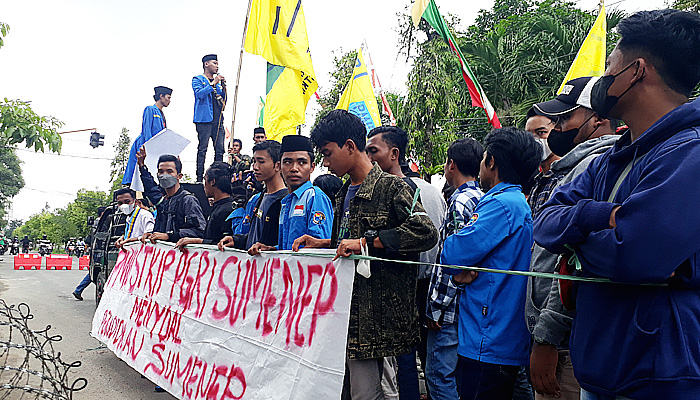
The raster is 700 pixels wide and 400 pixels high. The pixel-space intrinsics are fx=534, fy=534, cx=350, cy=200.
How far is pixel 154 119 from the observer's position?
8.45 metres

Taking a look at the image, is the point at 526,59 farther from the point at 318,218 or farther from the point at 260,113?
the point at 318,218

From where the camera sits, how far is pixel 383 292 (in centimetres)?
279

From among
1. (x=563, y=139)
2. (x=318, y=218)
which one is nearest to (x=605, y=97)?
(x=563, y=139)

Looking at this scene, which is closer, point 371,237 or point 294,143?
point 371,237

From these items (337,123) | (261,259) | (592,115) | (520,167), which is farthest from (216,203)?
(592,115)

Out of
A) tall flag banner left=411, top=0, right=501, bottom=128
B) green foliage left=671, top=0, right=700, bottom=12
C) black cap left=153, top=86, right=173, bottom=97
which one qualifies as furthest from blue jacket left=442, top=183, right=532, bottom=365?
green foliage left=671, top=0, right=700, bottom=12

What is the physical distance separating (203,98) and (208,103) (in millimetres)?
117

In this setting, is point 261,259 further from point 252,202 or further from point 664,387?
point 664,387

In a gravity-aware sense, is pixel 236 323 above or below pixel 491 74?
below

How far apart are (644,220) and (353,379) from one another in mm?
1783

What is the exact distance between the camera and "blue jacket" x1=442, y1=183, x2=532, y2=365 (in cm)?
256

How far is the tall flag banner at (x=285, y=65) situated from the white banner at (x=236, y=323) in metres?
1.59

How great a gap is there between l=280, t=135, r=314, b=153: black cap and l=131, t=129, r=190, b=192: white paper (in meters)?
3.35

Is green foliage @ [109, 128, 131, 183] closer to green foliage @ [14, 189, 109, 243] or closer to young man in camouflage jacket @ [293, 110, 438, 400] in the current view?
green foliage @ [14, 189, 109, 243]
